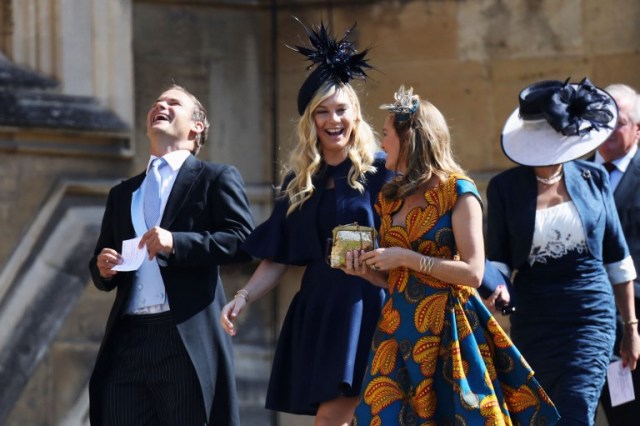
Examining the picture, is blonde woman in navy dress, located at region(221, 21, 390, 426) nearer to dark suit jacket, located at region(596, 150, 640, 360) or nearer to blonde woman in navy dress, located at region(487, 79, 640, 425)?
blonde woman in navy dress, located at region(487, 79, 640, 425)

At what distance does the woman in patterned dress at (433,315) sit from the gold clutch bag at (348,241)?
4 centimetres

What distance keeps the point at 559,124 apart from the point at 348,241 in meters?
1.54

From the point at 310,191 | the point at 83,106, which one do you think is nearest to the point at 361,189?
the point at 310,191

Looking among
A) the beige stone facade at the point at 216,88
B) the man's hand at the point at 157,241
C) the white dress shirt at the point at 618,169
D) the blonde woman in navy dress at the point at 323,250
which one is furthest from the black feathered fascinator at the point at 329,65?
the beige stone facade at the point at 216,88

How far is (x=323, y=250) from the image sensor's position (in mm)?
6211

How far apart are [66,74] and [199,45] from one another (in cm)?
91

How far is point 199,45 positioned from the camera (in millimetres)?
9484

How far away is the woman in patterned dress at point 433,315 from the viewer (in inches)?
220

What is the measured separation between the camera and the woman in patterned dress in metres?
5.58

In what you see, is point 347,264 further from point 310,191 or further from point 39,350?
point 39,350

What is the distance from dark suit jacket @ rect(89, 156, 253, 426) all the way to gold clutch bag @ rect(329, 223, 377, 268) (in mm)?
705

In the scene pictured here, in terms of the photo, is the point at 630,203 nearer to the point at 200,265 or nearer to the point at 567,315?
the point at 567,315

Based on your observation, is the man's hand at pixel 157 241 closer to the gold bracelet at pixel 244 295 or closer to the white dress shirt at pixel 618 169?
the gold bracelet at pixel 244 295

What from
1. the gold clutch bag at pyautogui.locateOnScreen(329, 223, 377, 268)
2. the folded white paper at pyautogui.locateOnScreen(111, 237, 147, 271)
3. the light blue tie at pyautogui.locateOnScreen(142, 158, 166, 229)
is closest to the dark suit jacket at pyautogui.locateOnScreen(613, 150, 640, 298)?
the gold clutch bag at pyautogui.locateOnScreen(329, 223, 377, 268)
